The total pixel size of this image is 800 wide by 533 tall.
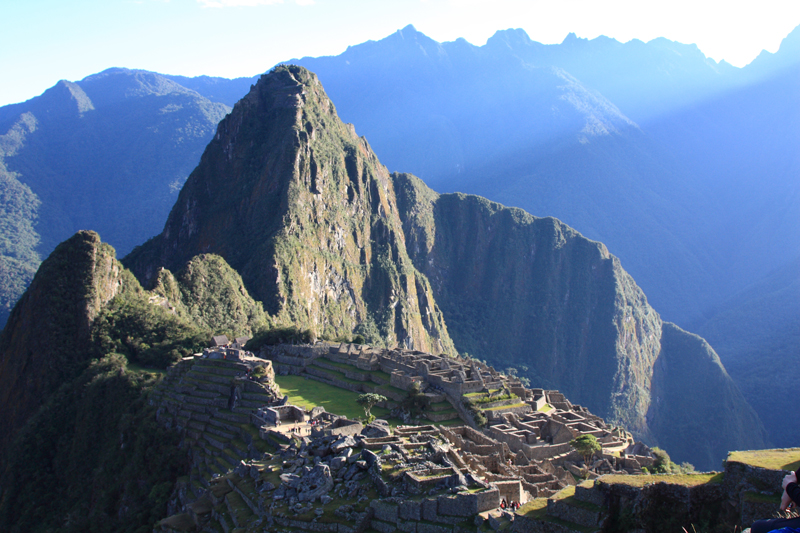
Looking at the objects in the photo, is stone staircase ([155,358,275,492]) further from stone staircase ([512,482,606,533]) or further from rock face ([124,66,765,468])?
rock face ([124,66,765,468])

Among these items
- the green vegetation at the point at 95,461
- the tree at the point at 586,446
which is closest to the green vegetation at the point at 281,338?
the green vegetation at the point at 95,461

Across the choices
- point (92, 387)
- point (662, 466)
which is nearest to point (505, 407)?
point (662, 466)

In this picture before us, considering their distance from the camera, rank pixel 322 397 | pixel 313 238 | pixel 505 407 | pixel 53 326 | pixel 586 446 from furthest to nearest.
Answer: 1. pixel 313 238
2. pixel 53 326
3. pixel 322 397
4. pixel 505 407
5. pixel 586 446

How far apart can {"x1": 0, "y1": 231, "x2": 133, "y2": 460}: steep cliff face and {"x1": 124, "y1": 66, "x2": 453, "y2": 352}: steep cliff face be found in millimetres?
42844

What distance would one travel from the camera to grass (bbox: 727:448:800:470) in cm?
1437

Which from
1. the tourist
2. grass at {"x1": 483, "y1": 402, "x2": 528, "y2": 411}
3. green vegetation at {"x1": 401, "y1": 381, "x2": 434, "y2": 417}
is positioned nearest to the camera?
the tourist

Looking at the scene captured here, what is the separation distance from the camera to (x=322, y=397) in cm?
A: 5316

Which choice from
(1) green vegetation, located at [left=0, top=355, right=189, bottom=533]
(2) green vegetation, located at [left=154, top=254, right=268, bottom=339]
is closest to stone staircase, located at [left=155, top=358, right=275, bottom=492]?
(1) green vegetation, located at [left=0, top=355, right=189, bottom=533]

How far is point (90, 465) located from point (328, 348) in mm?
26006

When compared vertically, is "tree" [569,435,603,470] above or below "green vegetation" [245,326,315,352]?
below

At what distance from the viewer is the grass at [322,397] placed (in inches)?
1865

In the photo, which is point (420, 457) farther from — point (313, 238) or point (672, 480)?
point (313, 238)

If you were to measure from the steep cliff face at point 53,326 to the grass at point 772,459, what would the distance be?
77.3 meters

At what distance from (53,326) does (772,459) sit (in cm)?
8299
